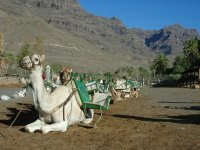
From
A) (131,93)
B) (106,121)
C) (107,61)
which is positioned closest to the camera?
(106,121)

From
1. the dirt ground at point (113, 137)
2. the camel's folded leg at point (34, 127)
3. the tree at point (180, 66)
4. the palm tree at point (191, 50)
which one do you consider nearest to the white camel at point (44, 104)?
the camel's folded leg at point (34, 127)

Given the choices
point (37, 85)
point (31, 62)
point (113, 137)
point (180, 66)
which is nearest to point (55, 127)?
point (37, 85)

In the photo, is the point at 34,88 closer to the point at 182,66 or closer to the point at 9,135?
the point at 9,135

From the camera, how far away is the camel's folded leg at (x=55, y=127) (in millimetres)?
8891

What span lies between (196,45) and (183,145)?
335 feet

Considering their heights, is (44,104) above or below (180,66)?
below

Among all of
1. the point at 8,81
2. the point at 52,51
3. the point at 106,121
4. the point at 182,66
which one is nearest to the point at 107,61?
the point at 52,51

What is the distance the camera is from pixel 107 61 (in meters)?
169

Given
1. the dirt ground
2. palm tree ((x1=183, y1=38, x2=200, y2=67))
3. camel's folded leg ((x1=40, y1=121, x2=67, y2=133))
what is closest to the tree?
palm tree ((x1=183, y1=38, x2=200, y2=67))

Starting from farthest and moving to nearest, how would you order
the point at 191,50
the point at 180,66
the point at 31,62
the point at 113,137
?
the point at 180,66 → the point at 191,50 → the point at 31,62 → the point at 113,137

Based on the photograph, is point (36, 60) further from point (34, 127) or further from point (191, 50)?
point (191, 50)

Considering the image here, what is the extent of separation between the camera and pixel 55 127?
907 centimetres

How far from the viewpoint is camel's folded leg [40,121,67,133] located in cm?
889

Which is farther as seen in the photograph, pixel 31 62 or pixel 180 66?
pixel 180 66
